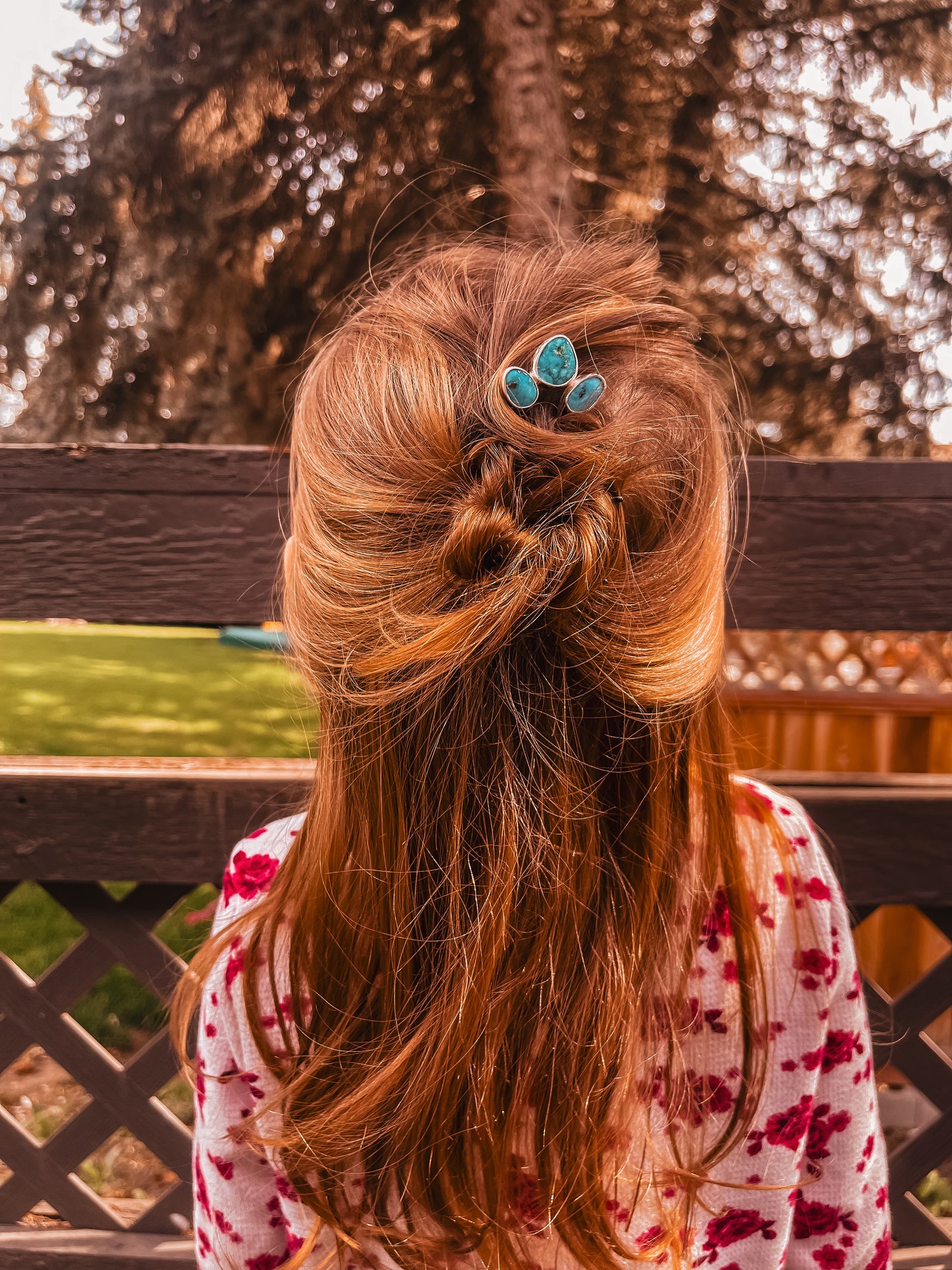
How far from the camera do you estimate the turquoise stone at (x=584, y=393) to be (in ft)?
2.16

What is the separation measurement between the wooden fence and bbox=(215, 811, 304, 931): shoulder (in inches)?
16.4

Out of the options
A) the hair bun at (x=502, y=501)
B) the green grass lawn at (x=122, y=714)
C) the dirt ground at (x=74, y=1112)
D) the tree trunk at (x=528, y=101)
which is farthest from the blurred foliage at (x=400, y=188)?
the hair bun at (x=502, y=501)

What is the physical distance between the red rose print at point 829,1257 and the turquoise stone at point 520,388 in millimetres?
952

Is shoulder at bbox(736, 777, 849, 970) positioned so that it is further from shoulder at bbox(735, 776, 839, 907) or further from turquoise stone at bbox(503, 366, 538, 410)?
turquoise stone at bbox(503, 366, 538, 410)

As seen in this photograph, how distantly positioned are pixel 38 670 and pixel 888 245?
7.40 metres

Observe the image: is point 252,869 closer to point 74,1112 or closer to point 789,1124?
point 789,1124

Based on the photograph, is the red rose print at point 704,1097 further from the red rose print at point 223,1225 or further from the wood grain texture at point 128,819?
the wood grain texture at point 128,819

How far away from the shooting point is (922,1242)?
1.62 metres

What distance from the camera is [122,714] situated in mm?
6469

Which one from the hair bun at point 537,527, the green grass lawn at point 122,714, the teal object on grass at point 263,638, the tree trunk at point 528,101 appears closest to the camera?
the hair bun at point 537,527

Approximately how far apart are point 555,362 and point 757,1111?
749 mm

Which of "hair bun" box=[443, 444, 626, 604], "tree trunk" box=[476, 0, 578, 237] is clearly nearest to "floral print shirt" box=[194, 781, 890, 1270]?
"hair bun" box=[443, 444, 626, 604]

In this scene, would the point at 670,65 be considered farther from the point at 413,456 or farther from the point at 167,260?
the point at 413,456

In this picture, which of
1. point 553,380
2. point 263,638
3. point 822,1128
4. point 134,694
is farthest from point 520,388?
point 134,694
